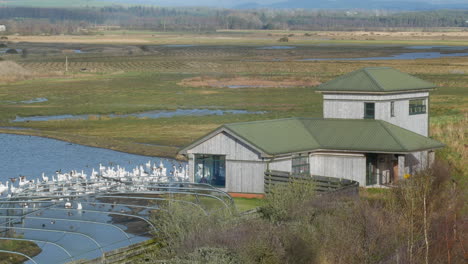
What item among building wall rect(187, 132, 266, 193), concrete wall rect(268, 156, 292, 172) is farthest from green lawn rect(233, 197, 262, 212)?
concrete wall rect(268, 156, 292, 172)

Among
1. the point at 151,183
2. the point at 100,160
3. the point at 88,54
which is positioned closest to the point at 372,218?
the point at 151,183

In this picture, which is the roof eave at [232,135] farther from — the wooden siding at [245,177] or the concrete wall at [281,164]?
the concrete wall at [281,164]

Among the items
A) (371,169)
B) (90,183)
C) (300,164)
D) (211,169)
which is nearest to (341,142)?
(371,169)

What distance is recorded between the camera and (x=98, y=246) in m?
31.9

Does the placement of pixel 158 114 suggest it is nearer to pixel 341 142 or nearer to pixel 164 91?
pixel 164 91

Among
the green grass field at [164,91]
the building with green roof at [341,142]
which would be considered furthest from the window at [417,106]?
the green grass field at [164,91]

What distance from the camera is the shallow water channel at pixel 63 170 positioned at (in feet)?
107

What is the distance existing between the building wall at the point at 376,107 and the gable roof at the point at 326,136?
0.77 metres

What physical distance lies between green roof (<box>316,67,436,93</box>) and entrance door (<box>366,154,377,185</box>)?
383 centimetres

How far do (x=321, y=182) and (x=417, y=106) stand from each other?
12868 millimetres

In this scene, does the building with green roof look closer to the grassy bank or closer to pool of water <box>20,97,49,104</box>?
the grassy bank

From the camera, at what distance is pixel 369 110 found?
158ft

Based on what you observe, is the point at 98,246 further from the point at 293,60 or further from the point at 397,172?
the point at 293,60

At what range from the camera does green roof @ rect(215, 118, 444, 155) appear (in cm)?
4394
